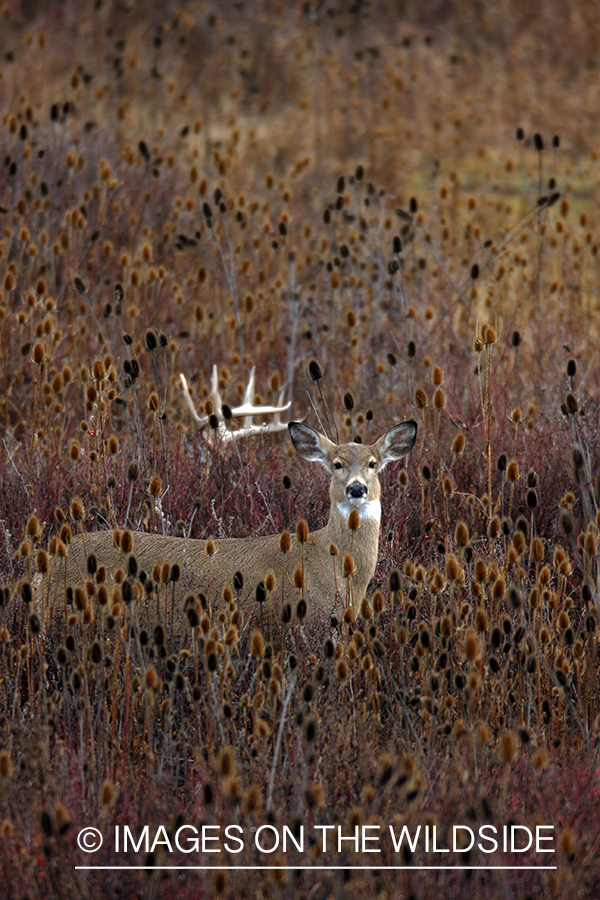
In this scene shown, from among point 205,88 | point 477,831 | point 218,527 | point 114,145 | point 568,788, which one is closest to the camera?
point 477,831

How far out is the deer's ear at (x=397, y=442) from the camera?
5023 millimetres

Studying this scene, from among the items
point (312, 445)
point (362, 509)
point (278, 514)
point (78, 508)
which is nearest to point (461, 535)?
point (362, 509)

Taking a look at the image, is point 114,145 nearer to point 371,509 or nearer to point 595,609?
point 371,509

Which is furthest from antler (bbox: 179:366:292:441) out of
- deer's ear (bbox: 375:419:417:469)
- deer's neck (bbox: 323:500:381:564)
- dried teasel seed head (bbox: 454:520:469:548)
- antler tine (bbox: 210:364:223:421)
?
dried teasel seed head (bbox: 454:520:469:548)

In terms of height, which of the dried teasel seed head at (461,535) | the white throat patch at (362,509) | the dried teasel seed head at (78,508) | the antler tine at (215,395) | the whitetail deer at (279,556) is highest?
the antler tine at (215,395)

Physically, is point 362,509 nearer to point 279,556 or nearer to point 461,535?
point 279,556

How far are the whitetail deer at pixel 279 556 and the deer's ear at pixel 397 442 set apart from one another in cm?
5

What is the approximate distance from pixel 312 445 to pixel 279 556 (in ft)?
2.04

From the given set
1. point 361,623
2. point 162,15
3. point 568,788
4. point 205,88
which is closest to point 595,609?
point 568,788

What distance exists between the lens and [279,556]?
4754 mm

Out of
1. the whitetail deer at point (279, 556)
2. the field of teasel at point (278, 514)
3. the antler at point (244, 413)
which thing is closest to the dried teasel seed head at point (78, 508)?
the field of teasel at point (278, 514)

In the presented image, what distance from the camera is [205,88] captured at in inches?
615

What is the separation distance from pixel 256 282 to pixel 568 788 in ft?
26.0

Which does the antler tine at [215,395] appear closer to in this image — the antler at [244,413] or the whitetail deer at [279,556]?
the antler at [244,413]
